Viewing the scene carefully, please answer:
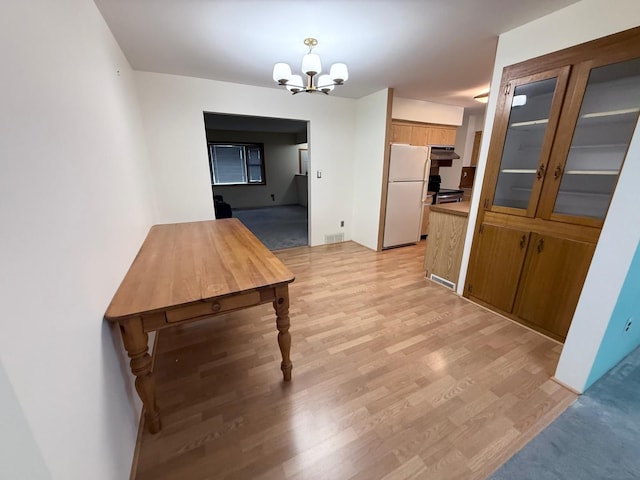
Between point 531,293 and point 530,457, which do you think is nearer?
point 530,457

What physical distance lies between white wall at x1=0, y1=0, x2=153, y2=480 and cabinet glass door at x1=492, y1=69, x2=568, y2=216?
2.88 m

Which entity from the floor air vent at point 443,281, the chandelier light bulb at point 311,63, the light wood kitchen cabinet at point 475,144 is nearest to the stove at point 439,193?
the light wood kitchen cabinet at point 475,144

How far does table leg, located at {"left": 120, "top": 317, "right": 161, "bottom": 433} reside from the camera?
1.13 metres

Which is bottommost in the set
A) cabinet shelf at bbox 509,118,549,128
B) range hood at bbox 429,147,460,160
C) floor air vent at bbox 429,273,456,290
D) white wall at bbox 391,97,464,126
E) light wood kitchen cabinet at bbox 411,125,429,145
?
floor air vent at bbox 429,273,456,290

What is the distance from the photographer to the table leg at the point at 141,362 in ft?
3.72

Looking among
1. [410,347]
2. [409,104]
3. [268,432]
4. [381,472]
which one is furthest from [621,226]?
[409,104]

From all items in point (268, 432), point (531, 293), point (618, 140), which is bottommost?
point (268, 432)

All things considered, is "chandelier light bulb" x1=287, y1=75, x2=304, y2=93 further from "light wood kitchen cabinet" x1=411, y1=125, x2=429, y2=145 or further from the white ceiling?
"light wood kitchen cabinet" x1=411, y1=125, x2=429, y2=145

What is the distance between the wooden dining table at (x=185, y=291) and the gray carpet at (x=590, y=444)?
1.33 metres

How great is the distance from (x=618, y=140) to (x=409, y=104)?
292 centimetres

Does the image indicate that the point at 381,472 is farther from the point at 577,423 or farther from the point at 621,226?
the point at 621,226

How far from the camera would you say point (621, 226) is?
4.47ft

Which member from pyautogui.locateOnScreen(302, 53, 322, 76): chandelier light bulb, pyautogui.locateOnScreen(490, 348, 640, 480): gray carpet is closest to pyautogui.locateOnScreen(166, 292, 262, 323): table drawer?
pyautogui.locateOnScreen(490, 348, 640, 480): gray carpet

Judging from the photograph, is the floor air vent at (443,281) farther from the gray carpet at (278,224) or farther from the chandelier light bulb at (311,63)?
the chandelier light bulb at (311,63)
